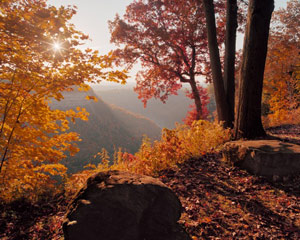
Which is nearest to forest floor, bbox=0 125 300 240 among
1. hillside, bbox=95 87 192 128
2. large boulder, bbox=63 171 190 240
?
large boulder, bbox=63 171 190 240

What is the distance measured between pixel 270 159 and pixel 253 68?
8.46ft

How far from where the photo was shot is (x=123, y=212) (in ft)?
6.72

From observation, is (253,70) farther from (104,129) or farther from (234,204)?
(104,129)

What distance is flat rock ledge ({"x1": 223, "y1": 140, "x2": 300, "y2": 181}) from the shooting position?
11.8ft

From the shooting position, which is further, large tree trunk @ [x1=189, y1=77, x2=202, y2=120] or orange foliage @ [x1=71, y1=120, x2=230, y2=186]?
large tree trunk @ [x1=189, y1=77, x2=202, y2=120]

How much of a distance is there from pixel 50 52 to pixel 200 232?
11.4 feet

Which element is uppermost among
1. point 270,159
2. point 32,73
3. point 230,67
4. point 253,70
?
point 230,67

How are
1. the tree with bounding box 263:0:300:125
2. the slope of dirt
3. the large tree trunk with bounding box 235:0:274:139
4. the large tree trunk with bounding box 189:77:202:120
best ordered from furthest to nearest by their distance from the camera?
the large tree trunk with bounding box 189:77:202:120 < the tree with bounding box 263:0:300:125 < the large tree trunk with bounding box 235:0:274:139 < the slope of dirt

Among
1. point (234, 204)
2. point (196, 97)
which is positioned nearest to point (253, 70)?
point (234, 204)

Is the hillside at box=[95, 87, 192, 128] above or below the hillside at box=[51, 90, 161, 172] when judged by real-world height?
above

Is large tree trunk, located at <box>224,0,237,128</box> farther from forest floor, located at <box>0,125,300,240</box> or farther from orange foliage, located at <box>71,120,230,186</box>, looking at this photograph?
forest floor, located at <box>0,125,300,240</box>

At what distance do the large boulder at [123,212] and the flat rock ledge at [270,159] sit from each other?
89.5 inches

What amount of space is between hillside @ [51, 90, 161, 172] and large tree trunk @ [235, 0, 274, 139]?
116 feet

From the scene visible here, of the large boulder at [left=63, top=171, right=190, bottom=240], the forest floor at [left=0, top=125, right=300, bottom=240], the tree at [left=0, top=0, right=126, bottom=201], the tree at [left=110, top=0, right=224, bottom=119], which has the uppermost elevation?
the tree at [left=110, top=0, right=224, bottom=119]
